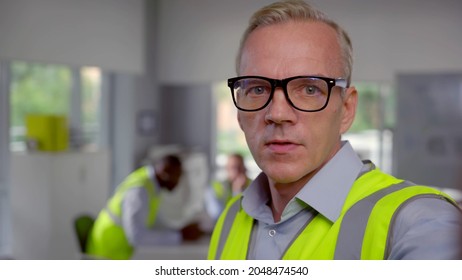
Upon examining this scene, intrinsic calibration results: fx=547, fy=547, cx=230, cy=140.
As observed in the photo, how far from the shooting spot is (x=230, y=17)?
3.06ft

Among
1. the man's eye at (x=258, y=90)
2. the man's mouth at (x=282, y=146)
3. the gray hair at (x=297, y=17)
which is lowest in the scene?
the man's mouth at (x=282, y=146)

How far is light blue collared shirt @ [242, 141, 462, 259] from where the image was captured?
0.50 meters

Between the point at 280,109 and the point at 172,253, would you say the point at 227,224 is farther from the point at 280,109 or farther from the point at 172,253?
the point at 172,253

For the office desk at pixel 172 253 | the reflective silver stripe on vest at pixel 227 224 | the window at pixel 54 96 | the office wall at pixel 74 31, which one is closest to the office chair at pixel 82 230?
the office desk at pixel 172 253

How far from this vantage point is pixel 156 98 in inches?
129

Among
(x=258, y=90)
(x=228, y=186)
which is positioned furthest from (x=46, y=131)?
(x=258, y=90)

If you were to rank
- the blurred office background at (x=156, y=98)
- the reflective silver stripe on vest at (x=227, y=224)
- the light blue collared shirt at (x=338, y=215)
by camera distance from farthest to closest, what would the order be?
the blurred office background at (x=156, y=98) < the reflective silver stripe on vest at (x=227, y=224) < the light blue collared shirt at (x=338, y=215)

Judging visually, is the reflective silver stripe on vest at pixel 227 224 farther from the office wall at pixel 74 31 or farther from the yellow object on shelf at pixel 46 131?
the yellow object on shelf at pixel 46 131

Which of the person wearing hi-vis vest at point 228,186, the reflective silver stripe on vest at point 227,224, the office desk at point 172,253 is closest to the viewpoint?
the reflective silver stripe on vest at point 227,224

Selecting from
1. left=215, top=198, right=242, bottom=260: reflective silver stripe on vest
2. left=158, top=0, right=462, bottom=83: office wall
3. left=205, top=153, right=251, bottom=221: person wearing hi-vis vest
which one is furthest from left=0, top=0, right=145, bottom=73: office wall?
left=205, top=153, right=251, bottom=221: person wearing hi-vis vest

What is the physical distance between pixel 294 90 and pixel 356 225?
0.50ft

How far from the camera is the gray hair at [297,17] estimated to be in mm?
583

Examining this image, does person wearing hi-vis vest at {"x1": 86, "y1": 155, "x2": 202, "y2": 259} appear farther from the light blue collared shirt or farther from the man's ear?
the man's ear

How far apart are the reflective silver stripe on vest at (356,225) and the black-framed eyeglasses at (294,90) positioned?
109 millimetres
